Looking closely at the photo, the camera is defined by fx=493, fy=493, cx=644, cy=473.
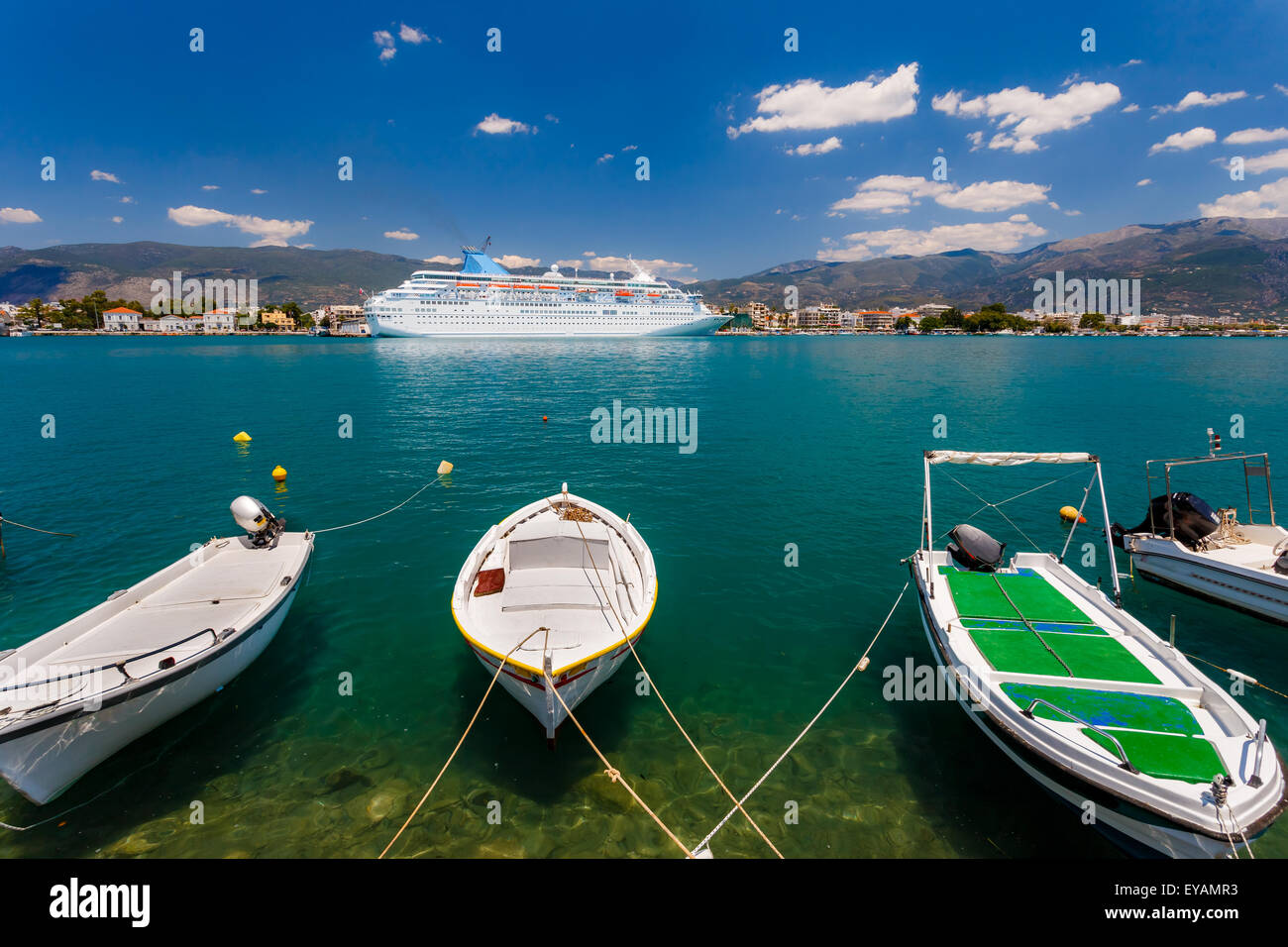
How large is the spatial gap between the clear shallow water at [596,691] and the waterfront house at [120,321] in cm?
21463

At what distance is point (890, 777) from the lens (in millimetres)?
8914

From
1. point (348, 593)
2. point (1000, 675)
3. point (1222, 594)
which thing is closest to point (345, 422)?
point (348, 593)

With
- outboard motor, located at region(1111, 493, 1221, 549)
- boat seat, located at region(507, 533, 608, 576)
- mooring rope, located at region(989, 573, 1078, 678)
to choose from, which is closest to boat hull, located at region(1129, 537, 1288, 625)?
outboard motor, located at region(1111, 493, 1221, 549)

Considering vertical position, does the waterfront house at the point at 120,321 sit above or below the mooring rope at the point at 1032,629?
above

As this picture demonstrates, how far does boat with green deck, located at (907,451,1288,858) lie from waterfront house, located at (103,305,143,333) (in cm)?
27256

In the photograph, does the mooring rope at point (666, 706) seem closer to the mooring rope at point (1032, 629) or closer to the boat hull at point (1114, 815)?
the boat hull at point (1114, 815)

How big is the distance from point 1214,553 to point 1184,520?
1636 mm

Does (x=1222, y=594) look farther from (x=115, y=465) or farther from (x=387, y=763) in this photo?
(x=115, y=465)

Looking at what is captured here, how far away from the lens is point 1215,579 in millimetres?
13734

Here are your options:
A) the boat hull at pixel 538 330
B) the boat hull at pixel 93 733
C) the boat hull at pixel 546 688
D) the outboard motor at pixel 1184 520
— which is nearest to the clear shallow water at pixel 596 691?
the boat hull at pixel 93 733

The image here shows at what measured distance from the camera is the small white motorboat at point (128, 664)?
7445 mm

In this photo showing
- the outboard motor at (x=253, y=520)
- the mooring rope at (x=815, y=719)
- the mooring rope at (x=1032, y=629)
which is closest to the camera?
the mooring rope at (x=815, y=719)

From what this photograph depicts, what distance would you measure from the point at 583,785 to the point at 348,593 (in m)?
9.82

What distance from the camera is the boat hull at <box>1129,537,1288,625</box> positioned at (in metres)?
12.6
